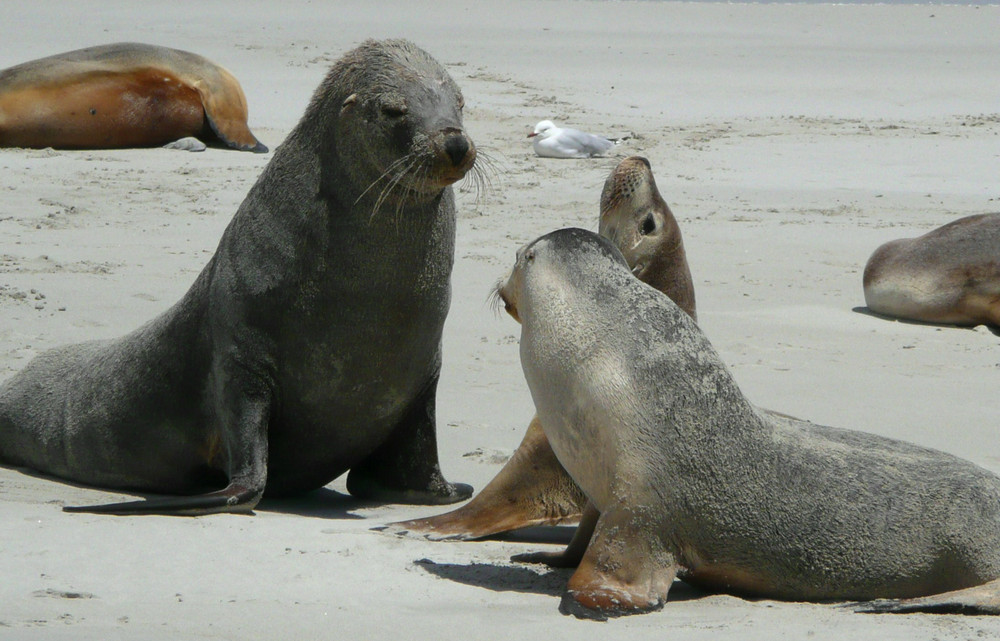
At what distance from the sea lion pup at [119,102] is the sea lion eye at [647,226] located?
7.11m

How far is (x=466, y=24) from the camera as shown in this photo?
23.5 meters

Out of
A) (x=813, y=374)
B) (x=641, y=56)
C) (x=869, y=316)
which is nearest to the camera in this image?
(x=813, y=374)

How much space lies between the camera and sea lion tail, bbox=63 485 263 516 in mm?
4238

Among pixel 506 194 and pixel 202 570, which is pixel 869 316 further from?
pixel 202 570

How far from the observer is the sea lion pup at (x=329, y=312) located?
4.41 m

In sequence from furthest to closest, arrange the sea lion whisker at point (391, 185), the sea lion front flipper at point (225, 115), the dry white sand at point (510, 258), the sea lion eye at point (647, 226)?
the sea lion front flipper at point (225, 115) < the sea lion eye at point (647, 226) < the sea lion whisker at point (391, 185) < the dry white sand at point (510, 258)

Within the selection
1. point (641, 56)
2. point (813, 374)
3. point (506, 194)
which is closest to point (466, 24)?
point (641, 56)

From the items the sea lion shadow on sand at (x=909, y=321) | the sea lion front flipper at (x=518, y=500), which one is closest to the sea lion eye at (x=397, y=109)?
the sea lion front flipper at (x=518, y=500)

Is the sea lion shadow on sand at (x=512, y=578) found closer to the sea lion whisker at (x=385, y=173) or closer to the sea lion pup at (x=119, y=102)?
the sea lion whisker at (x=385, y=173)

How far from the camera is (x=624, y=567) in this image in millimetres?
3424

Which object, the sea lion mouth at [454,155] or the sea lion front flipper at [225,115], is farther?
the sea lion front flipper at [225,115]

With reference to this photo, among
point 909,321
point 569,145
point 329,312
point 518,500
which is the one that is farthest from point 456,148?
point 569,145

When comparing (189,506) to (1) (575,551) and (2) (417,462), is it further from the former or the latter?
(1) (575,551)

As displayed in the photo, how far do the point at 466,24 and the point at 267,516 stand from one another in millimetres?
19838
